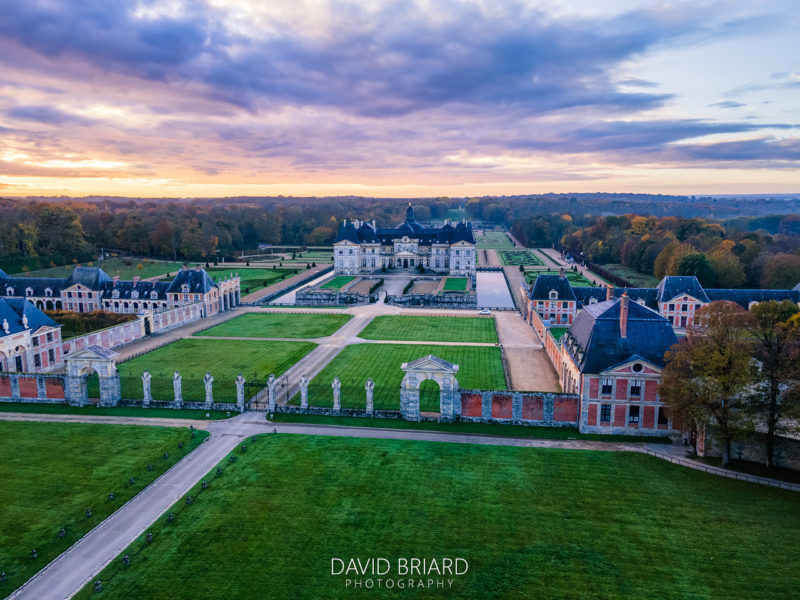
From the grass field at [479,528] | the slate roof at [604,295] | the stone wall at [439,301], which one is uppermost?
the slate roof at [604,295]

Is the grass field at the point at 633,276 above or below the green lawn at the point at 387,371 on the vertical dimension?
above

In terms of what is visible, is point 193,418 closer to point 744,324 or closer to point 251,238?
point 744,324

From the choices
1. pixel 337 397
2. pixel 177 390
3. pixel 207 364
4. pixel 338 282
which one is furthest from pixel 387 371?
pixel 338 282

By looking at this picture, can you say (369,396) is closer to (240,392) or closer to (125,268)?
(240,392)

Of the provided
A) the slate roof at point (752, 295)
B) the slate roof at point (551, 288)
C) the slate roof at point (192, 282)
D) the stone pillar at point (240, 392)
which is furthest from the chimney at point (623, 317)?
the slate roof at point (192, 282)

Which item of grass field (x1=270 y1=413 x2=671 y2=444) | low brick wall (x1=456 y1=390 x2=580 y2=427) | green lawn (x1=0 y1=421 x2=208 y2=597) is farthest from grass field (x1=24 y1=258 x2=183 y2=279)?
low brick wall (x1=456 y1=390 x2=580 y2=427)

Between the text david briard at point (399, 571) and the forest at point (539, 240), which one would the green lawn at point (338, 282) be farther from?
the text david briard at point (399, 571)

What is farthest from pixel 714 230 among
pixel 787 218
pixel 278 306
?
pixel 278 306
